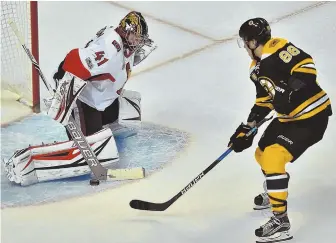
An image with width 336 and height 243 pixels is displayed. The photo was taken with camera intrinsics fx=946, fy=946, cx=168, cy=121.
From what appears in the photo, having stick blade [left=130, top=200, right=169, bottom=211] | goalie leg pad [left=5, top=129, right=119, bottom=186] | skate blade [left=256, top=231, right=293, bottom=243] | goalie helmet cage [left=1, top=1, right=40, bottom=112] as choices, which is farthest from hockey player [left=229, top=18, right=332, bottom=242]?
goalie helmet cage [left=1, top=1, right=40, bottom=112]

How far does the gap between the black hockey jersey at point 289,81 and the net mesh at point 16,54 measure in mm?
1581

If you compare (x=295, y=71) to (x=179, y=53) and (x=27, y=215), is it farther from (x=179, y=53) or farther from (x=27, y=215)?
(x=179, y=53)

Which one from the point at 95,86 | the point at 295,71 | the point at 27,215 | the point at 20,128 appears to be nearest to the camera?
the point at 295,71

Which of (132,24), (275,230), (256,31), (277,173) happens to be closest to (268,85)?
(256,31)

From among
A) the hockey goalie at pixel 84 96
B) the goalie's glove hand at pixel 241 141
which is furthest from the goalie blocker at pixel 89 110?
the goalie's glove hand at pixel 241 141

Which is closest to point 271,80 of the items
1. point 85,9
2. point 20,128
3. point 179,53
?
point 20,128

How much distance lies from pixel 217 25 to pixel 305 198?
6.58 ft

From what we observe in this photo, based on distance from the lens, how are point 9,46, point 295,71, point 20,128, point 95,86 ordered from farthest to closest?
point 9,46
point 20,128
point 95,86
point 295,71

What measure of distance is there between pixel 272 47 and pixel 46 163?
3.48 feet

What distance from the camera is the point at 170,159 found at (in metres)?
3.94

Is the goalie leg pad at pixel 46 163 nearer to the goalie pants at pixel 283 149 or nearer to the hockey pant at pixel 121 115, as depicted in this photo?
the hockey pant at pixel 121 115

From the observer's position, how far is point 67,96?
3744 millimetres

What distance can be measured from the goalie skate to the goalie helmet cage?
153cm

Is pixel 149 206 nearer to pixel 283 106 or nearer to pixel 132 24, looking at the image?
pixel 283 106
